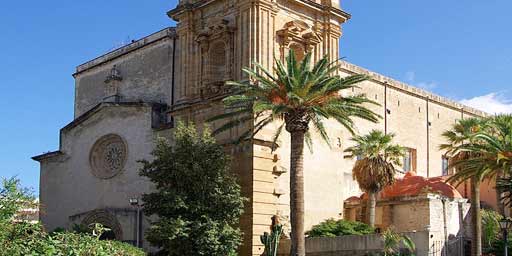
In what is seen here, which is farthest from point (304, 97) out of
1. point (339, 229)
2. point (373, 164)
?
point (373, 164)

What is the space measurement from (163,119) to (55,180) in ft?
28.6

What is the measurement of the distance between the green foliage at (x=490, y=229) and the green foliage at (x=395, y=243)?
9203mm

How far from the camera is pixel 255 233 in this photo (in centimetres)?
3166

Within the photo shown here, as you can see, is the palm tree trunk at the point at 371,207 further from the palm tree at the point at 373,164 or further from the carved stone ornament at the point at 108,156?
the carved stone ornament at the point at 108,156

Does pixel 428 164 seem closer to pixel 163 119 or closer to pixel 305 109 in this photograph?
pixel 163 119

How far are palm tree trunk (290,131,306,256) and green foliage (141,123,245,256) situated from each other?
339 centimetres

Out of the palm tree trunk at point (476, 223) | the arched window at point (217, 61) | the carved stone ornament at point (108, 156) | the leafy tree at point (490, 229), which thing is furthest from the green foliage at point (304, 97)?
the carved stone ornament at point (108, 156)

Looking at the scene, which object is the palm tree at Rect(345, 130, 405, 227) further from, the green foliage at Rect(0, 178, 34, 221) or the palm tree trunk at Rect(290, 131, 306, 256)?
the green foliage at Rect(0, 178, 34, 221)

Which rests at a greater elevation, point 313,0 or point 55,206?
point 313,0

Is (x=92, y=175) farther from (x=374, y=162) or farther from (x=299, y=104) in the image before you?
(x=299, y=104)


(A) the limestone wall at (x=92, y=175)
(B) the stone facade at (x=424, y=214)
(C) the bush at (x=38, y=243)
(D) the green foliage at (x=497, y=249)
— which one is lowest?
(D) the green foliage at (x=497, y=249)

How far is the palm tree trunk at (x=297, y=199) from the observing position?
27.0 meters

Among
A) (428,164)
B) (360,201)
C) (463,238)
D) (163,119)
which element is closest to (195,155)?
(163,119)

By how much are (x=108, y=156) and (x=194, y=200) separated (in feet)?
37.0
